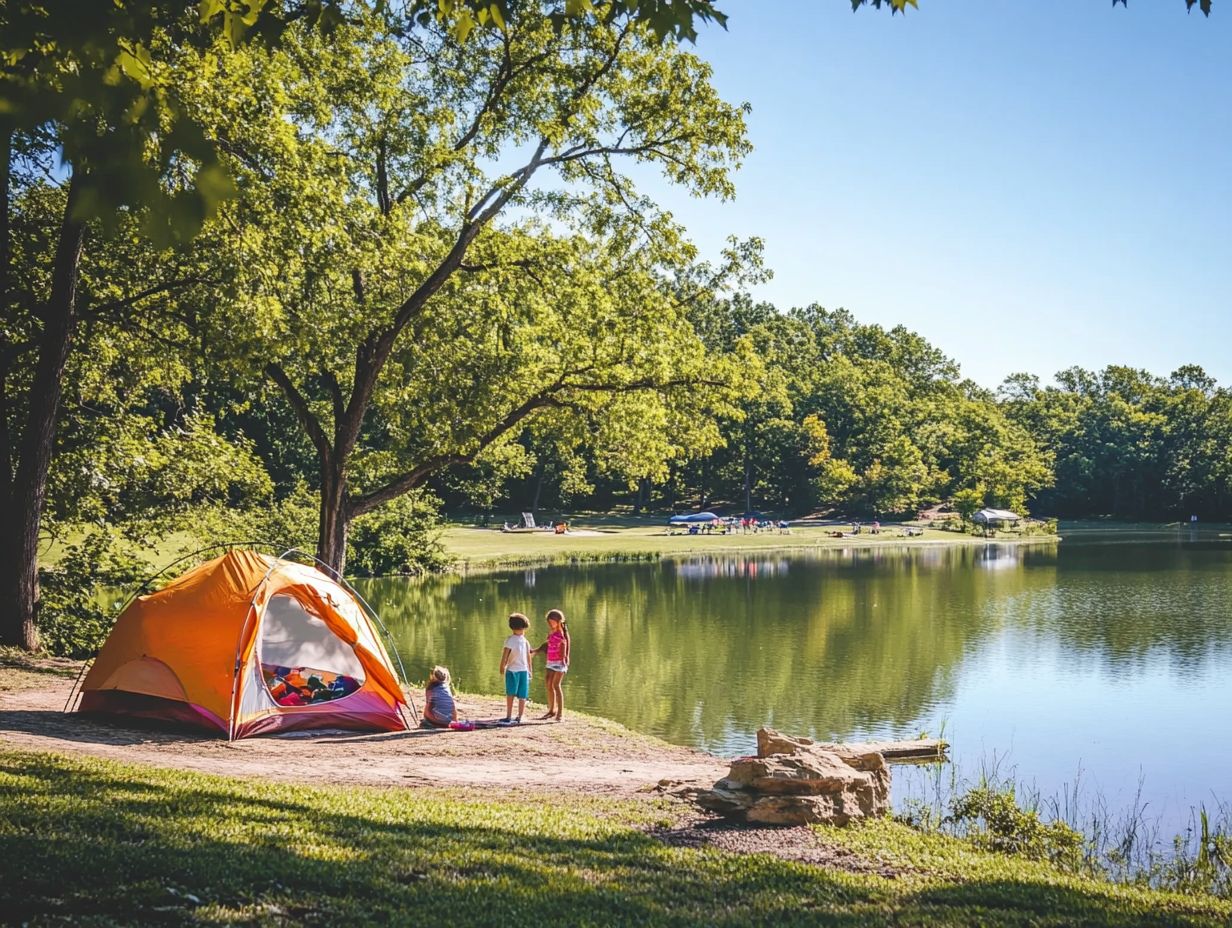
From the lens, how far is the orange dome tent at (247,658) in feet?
43.5

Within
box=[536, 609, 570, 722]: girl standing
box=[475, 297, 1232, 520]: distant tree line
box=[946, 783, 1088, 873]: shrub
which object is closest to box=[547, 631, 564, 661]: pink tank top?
box=[536, 609, 570, 722]: girl standing

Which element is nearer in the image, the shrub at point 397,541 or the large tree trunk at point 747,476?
the shrub at point 397,541

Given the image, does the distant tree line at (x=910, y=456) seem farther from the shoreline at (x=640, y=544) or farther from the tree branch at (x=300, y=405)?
the tree branch at (x=300, y=405)

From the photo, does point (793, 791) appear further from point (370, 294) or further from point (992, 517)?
point (992, 517)

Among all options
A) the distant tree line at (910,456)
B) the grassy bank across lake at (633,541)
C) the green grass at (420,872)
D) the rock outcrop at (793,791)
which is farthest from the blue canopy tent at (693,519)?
the green grass at (420,872)

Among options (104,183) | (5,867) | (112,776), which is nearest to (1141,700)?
(112,776)

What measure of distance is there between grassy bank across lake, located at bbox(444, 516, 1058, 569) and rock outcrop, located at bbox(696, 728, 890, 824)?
40.8m

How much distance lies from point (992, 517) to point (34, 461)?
7621 cm

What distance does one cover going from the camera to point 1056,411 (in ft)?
367

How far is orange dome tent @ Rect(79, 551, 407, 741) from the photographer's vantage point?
13273 millimetres

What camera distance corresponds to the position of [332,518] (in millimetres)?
20062

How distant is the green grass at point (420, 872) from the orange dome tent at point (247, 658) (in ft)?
12.4

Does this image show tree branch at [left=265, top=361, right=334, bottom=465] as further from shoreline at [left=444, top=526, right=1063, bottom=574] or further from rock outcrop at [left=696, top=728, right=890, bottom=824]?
shoreline at [left=444, top=526, right=1063, bottom=574]

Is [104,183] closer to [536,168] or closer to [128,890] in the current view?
[128,890]
